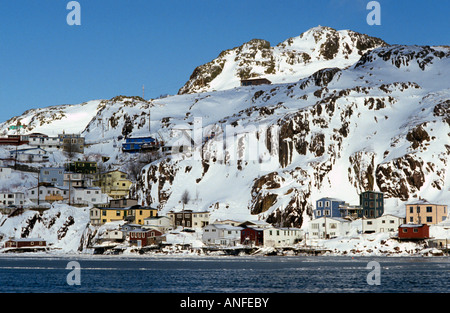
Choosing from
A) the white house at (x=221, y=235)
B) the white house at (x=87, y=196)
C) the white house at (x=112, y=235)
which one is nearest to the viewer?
the white house at (x=221, y=235)

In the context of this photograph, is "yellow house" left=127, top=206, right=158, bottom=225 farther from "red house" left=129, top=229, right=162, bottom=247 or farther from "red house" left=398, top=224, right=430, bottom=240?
"red house" left=398, top=224, right=430, bottom=240

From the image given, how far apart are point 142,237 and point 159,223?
12.0 meters

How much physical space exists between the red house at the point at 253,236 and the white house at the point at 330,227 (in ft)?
37.6

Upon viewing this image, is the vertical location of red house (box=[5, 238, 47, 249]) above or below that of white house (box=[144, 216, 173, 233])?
below

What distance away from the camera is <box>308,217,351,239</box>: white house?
159 metres

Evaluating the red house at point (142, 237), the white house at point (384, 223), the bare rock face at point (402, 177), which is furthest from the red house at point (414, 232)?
the red house at point (142, 237)

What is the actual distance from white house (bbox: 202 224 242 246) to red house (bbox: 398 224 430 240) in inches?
1340

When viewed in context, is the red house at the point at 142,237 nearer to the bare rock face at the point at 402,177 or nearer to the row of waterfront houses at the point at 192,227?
the row of waterfront houses at the point at 192,227

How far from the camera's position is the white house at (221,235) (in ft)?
522

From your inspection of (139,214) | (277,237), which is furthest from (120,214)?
(277,237)

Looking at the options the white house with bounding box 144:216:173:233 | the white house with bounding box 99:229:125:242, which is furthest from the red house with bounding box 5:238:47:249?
the white house with bounding box 144:216:173:233

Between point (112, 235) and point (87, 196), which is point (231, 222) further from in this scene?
point (87, 196)

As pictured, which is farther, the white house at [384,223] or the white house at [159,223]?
the white house at [159,223]
